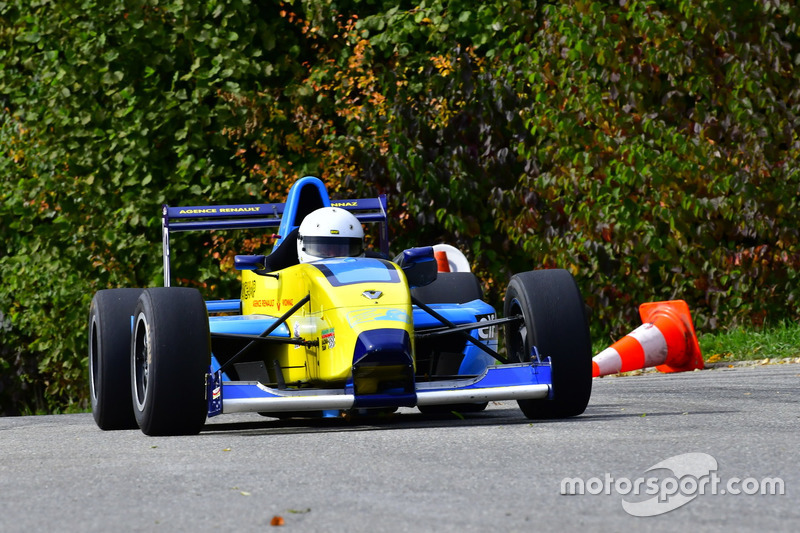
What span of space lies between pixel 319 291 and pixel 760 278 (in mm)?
8345

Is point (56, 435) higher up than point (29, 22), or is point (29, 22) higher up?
point (29, 22)

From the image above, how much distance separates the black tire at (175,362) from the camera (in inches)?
315

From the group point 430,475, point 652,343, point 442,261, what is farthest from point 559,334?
point 442,261

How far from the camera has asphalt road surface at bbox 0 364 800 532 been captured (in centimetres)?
486

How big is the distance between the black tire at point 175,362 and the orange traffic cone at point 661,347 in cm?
669

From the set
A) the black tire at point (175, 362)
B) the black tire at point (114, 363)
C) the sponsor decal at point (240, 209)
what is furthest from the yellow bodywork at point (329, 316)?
the sponsor decal at point (240, 209)

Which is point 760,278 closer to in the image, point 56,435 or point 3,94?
point 56,435

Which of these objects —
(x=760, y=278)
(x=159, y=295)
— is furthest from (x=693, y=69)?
(x=159, y=295)

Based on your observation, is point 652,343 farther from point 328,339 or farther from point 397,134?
point 328,339

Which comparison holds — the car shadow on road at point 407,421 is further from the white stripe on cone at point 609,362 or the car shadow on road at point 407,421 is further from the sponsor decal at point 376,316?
the white stripe on cone at point 609,362

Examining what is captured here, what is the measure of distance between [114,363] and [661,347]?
6.82 m

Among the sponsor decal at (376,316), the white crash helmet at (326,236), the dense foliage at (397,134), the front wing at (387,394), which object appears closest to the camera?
the front wing at (387,394)

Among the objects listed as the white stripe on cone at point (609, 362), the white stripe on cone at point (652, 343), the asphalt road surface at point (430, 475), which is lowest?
the white stripe on cone at point (609, 362)

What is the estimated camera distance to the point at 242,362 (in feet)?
31.3
